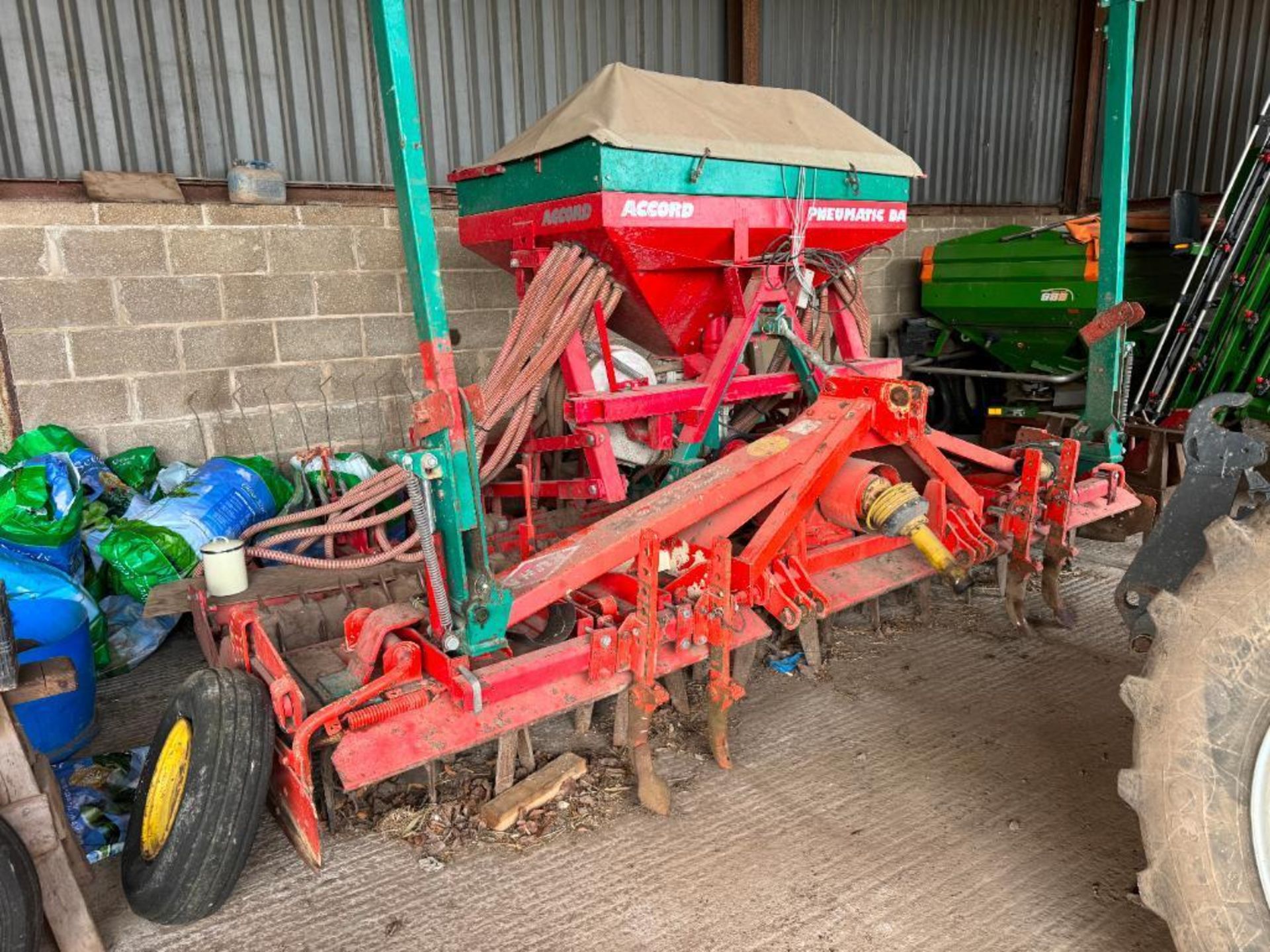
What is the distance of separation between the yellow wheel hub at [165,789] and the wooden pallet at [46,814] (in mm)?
141

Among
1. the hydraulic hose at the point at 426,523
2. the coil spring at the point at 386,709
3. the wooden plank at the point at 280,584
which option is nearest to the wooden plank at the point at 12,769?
the coil spring at the point at 386,709

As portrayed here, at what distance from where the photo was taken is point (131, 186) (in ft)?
12.0

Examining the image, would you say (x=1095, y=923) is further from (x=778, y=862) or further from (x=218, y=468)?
(x=218, y=468)

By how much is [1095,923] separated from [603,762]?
125cm

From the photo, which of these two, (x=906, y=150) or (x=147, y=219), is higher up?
(x=906, y=150)

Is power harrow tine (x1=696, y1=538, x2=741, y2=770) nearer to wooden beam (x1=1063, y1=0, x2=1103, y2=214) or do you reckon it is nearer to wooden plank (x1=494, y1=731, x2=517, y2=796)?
wooden plank (x1=494, y1=731, x2=517, y2=796)

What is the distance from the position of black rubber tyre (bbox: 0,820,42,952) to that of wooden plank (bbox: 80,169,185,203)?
2768mm

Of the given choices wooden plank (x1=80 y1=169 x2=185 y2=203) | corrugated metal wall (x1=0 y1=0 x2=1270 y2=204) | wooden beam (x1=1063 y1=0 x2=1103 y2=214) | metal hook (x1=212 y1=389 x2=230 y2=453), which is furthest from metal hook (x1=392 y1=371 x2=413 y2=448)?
wooden beam (x1=1063 y1=0 x2=1103 y2=214)

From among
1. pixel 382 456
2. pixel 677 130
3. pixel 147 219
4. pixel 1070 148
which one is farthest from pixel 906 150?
pixel 147 219

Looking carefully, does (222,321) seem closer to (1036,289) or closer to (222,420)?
(222,420)

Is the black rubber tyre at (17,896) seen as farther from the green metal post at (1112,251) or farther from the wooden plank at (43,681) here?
the green metal post at (1112,251)

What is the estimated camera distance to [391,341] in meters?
4.34

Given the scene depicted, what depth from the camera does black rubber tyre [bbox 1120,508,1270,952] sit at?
4.67 ft

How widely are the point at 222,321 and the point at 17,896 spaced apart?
275cm
